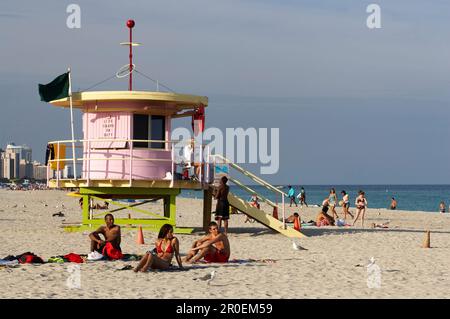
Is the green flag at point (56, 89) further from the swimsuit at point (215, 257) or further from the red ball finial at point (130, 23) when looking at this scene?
the swimsuit at point (215, 257)

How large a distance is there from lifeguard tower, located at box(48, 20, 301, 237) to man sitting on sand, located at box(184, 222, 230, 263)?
22.8 ft

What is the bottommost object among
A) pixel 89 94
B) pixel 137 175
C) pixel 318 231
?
pixel 318 231

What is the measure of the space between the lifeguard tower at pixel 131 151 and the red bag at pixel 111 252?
6.54 m

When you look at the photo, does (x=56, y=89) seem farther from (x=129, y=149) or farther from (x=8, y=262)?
(x=8, y=262)

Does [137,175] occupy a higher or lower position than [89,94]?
lower

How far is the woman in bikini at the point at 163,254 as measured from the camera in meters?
17.2

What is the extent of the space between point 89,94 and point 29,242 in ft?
15.7

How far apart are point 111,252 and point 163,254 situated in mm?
1860

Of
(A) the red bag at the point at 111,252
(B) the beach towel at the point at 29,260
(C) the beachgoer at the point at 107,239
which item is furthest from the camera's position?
(C) the beachgoer at the point at 107,239

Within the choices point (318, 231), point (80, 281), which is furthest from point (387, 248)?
point (80, 281)

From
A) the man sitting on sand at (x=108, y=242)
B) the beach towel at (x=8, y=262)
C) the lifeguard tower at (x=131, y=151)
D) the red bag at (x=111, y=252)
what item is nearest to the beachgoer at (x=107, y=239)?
the man sitting on sand at (x=108, y=242)
